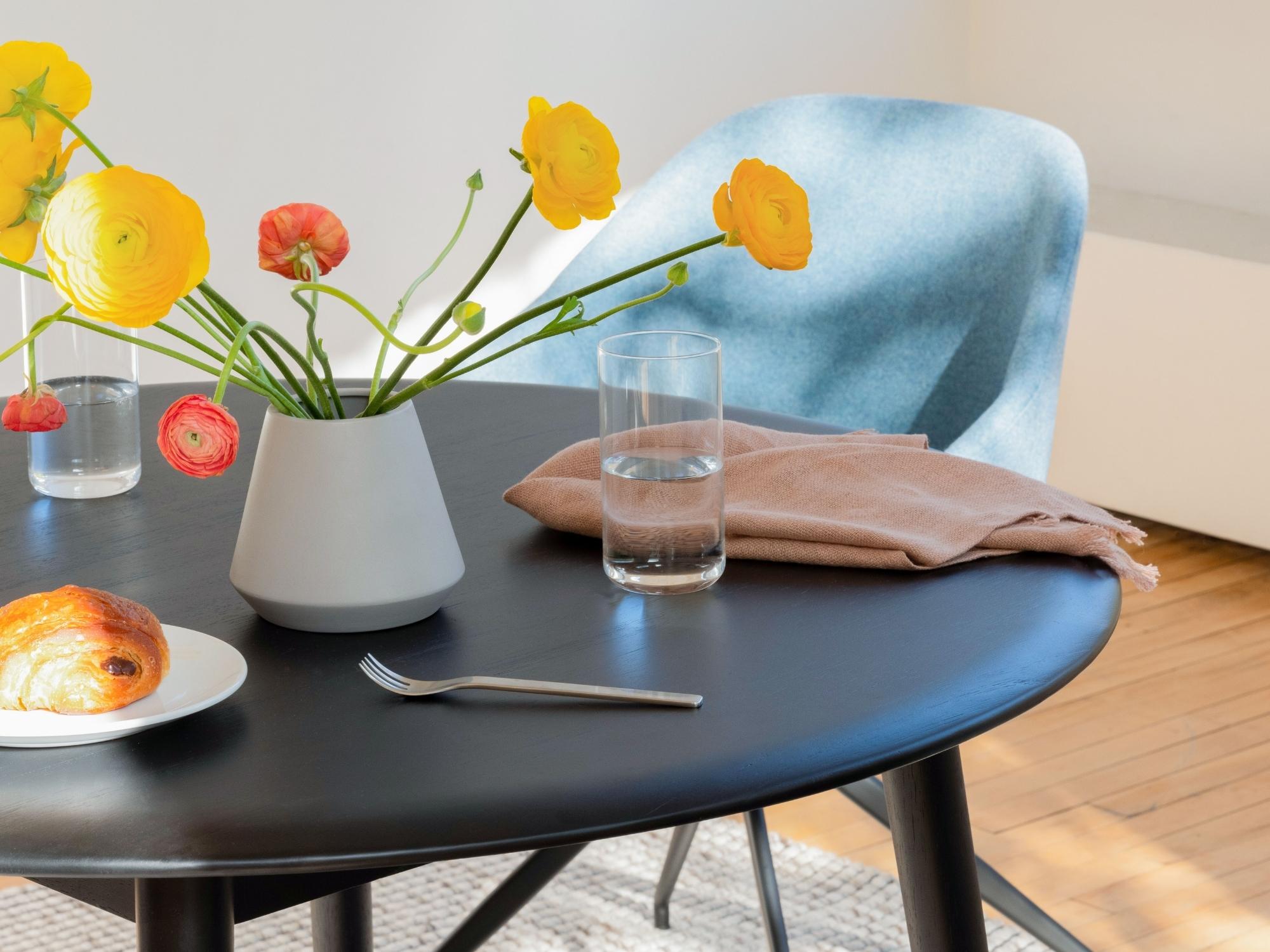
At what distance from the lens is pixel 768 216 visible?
0.75 m

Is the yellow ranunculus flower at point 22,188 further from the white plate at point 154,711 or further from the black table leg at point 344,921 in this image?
the black table leg at point 344,921

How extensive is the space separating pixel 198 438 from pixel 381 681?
0.15 meters

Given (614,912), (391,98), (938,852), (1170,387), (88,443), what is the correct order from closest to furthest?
(938,852)
(88,443)
(614,912)
(391,98)
(1170,387)

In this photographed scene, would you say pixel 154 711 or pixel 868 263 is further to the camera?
pixel 868 263

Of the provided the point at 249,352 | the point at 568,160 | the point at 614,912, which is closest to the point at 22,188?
the point at 249,352

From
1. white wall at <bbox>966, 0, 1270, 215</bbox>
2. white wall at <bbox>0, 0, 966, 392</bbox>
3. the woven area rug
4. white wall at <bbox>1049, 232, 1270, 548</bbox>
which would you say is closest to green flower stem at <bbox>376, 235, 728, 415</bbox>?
the woven area rug

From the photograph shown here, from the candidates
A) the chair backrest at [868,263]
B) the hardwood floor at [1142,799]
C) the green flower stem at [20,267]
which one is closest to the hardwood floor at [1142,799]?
the hardwood floor at [1142,799]

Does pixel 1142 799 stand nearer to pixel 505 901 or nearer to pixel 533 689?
pixel 505 901

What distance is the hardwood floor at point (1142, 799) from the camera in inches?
70.3

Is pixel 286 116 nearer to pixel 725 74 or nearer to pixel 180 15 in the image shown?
pixel 180 15

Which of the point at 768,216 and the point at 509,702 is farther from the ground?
the point at 768,216

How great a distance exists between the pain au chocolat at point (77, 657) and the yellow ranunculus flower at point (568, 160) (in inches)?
10.8

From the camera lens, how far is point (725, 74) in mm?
2971

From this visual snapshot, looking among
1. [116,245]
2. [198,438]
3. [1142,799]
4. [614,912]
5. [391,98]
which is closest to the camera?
[116,245]
